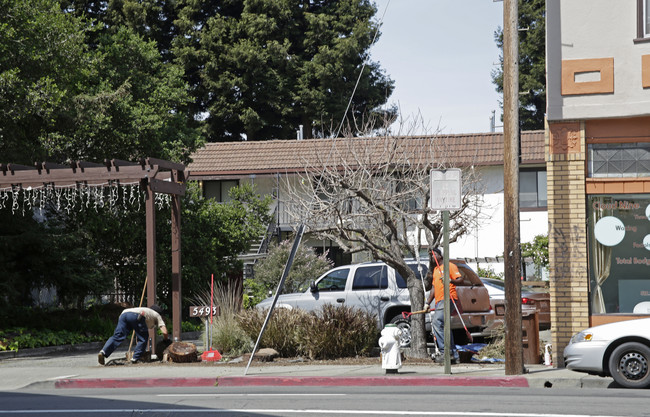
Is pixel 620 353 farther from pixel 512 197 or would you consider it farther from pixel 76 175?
pixel 76 175

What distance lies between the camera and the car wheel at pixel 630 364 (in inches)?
460

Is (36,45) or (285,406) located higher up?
(36,45)

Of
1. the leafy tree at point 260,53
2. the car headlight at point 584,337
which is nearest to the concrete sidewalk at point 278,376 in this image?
the car headlight at point 584,337

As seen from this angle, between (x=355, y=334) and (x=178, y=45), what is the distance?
32.8m

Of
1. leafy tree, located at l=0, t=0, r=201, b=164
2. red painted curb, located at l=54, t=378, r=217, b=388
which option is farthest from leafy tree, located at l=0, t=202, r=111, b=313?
red painted curb, located at l=54, t=378, r=217, b=388

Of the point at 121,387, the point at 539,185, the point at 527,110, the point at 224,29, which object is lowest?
the point at 121,387

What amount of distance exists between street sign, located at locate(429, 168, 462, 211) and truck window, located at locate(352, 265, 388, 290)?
433 cm

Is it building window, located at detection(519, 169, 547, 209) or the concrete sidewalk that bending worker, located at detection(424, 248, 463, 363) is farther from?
building window, located at detection(519, 169, 547, 209)

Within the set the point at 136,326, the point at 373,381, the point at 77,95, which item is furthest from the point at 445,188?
the point at 77,95

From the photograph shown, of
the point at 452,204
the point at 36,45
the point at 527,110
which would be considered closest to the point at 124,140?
the point at 36,45

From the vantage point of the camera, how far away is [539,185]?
1312 inches

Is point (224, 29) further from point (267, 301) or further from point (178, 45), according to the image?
point (267, 301)

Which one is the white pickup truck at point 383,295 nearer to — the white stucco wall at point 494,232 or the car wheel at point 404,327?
the car wheel at point 404,327

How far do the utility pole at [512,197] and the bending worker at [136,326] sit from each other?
19.9 feet
